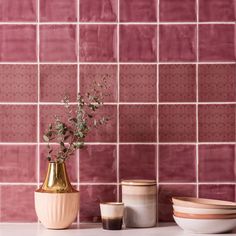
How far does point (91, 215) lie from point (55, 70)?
0.50 metres

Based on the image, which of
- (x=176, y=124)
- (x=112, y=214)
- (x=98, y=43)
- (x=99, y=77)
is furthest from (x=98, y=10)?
(x=112, y=214)

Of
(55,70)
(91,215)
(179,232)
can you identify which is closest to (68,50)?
(55,70)

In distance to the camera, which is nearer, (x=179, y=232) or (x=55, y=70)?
(x=179, y=232)

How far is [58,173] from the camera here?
183cm

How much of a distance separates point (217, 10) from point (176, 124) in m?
0.41

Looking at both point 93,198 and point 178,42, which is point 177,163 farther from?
point 178,42

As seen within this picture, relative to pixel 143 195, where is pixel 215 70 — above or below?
above

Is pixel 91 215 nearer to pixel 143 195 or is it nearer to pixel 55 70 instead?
pixel 143 195

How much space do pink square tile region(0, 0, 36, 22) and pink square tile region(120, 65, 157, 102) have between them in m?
0.36

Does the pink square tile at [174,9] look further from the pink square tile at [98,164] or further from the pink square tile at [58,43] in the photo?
the pink square tile at [98,164]

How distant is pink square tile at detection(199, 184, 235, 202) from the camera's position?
6.51ft

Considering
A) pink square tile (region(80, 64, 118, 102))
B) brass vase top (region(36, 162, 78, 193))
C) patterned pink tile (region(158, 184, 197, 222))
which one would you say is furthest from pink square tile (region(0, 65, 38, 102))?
patterned pink tile (region(158, 184, 197, 222))

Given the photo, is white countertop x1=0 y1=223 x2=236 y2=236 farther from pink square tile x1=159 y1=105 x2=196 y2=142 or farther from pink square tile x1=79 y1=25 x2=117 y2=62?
pink square tile x1=79 y1=25 x2=117 y2=62

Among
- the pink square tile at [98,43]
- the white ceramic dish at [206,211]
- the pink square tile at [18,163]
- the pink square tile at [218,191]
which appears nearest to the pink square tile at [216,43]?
the pink square tile at [98,43]
